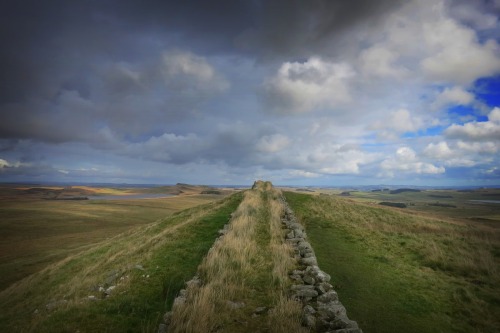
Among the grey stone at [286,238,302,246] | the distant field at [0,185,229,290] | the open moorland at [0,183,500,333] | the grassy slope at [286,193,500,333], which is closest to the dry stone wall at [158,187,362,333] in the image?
the open moorland at [0,183,500,333]

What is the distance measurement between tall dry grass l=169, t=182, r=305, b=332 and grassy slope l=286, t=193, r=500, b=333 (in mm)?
2437

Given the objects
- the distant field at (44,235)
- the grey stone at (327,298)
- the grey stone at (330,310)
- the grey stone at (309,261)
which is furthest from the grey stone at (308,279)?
the distant field at (44,235)

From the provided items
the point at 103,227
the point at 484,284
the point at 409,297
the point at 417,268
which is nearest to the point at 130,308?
the point at 409,297

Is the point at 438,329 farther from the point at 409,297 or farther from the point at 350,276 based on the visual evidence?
the point at 350,276

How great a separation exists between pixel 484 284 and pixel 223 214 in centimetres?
1933

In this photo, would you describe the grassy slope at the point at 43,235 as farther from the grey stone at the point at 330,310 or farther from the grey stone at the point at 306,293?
the grey stone at the point at 330,310

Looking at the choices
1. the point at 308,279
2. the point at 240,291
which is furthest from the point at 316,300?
the point at 240,291

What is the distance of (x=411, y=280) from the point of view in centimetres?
1141

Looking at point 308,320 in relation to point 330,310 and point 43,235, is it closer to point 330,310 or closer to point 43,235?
point 330,310

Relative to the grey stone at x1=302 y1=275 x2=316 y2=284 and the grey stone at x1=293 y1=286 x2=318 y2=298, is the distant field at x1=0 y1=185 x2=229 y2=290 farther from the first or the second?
the grey stone at x1=293 y1=286 x2=318 y2=298

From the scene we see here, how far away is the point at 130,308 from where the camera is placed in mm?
8375

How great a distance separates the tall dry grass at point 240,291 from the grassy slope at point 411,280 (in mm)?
2437

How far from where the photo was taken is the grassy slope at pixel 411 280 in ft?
26.7

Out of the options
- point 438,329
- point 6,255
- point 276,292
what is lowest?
point 6,255
